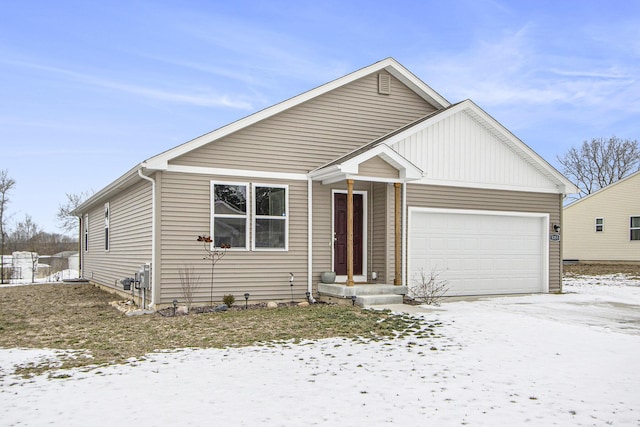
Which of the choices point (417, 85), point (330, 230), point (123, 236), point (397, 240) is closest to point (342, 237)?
point (330, 230)

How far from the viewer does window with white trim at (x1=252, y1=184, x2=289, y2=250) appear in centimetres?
1168

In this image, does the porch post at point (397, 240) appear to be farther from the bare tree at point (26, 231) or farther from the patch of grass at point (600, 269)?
the bare tree at point (26, 231)

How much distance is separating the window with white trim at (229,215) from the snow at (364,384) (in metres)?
4.38

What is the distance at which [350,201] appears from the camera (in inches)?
445

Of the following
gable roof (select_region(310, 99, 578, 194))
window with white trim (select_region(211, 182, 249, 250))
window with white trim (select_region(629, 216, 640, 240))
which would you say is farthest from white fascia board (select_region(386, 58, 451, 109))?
window with white trim (select_region(629, 216, 640, 240))

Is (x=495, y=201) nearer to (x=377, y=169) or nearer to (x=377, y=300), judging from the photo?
(x=377, y=169)

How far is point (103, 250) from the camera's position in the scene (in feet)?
56.7

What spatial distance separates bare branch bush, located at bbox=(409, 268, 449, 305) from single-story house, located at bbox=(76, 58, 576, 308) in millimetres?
162

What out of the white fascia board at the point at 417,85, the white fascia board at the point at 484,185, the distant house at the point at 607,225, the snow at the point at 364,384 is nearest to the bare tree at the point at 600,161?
the distant house at the point at 607,225

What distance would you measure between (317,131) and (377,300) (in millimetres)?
4056

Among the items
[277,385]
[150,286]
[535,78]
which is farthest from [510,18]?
[277,385]

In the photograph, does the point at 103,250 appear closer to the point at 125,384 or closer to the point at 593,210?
the point at 125,384

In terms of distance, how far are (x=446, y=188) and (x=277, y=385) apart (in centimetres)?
859

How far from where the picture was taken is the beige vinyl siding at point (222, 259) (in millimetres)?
10898
